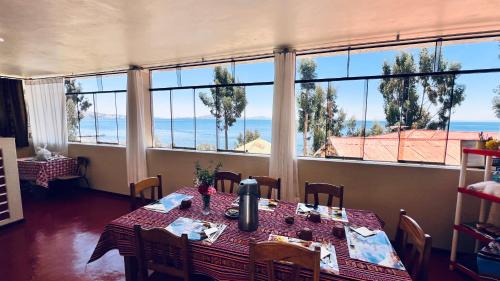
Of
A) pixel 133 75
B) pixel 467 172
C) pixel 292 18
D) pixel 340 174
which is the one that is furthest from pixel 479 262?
pixel 133 75

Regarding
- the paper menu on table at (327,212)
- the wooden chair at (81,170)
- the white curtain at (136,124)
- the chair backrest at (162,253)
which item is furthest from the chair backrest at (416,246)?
the wooden chair at (81,170)

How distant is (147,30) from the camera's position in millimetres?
2373

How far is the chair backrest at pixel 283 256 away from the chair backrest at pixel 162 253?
412mm

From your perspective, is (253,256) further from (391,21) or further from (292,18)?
(391,21)

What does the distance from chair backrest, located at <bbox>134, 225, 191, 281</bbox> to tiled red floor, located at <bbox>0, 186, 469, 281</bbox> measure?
46.5 inches

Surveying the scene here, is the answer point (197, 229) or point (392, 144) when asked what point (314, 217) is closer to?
point (197, 229)

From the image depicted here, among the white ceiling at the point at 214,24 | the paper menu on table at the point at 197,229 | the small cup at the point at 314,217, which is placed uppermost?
the white ceiling at the point at 214,24

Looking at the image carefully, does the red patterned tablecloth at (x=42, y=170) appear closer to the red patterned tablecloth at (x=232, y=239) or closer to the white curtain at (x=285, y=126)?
the red patterned tablecloth at (x=232, y=239)

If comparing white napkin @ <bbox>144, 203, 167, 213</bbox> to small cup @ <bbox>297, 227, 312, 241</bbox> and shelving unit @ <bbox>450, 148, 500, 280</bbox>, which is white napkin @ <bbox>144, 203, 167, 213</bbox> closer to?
small cup @ <bbox>297, 227, 312, 241</bbox>

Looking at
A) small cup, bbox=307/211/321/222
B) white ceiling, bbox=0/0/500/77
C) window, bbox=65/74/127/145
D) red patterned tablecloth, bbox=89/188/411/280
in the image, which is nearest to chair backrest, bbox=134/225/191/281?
red patterned tablecloth, bbox=89/188/411/280

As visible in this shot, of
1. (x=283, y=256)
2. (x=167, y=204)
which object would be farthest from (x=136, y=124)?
(x=283, y=256)

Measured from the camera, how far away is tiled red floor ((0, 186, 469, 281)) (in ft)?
7.59

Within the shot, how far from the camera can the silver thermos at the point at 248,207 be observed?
164 centimetres

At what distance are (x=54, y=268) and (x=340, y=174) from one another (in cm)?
354
